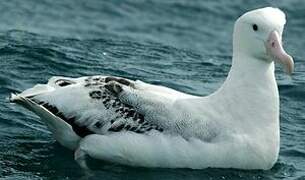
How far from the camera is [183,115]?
357 inches

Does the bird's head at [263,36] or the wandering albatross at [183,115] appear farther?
the bird's head at [263,36]

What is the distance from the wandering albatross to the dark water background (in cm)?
17

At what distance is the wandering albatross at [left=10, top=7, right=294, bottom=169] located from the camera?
353 inches

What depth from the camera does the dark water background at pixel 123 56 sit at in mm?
9312

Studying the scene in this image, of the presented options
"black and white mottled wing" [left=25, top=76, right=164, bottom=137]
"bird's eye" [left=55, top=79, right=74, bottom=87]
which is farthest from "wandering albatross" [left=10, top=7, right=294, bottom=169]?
"bird's eye" [left=55, top=79, right=74, bottom=87]

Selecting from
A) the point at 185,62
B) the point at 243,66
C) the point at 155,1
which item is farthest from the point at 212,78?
the point at 155,1

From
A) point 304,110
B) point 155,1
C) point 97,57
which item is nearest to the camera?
point 304,110

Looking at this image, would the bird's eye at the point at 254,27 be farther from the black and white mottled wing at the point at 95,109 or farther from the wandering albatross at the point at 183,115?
the black and white mottled wing at the point at 95,109

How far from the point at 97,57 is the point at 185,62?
1.23 m

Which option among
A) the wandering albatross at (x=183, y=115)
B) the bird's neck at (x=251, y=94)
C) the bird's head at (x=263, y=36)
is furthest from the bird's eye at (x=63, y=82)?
the bird's head at (x=263, y=36)

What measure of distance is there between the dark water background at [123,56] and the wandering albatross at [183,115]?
171 millimetres

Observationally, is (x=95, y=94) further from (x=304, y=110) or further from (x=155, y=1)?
(x=155, y=1)

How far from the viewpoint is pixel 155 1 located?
1897cm

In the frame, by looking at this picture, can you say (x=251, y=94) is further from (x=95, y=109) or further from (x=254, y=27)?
(x=95, y=109)
